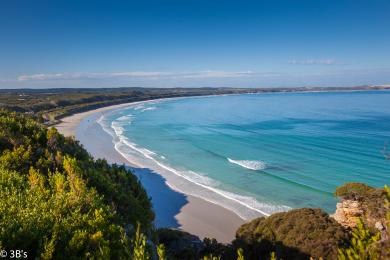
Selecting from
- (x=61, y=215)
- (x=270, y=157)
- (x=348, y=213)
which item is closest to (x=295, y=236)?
(x=348, y=213)

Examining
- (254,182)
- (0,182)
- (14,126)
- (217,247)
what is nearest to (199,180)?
(254,182)

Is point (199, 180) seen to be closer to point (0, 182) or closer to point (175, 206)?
point (175, 206)

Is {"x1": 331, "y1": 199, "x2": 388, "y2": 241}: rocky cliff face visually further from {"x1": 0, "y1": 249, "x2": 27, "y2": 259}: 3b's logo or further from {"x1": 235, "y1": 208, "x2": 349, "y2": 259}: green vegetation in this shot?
{"x1": 0, "y1": 249, "x2": 27, "y2": 259}: 3b's logo

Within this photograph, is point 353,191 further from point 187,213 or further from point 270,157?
point 270,157

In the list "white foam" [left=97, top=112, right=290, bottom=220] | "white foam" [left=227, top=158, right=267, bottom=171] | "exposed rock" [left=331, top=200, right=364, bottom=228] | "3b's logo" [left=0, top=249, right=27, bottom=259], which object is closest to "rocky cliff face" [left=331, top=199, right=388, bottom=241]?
"exposed rock" [left=331, top=200, right=364, bottom=228]

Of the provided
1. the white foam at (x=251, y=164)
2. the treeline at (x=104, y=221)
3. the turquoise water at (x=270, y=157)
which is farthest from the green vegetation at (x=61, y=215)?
the white foam at (x=251, y=164)

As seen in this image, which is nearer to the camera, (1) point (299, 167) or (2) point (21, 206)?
(2) point (21, 206)

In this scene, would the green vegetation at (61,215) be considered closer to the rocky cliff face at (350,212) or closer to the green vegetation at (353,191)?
the rocky cliff face at (350,212)
